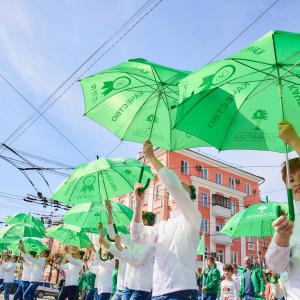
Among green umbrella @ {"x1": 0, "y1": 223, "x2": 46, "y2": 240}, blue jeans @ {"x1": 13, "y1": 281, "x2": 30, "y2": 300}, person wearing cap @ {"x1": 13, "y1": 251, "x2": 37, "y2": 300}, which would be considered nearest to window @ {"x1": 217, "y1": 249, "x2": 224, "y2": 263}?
green umbrella @ {"x1": 0, "y1": 223, "x2": 46, "y2": 240}

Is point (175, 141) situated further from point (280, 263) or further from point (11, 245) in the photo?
point (11, 245)

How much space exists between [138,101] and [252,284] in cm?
720

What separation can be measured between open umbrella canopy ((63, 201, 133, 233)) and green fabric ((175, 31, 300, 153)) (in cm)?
544

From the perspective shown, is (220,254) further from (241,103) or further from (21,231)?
(241,103)

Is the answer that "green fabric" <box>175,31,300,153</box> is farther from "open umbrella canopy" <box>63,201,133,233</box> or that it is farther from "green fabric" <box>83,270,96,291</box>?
"green fabric" <box>83,270,96,291</box>

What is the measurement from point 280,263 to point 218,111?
2.14 metres

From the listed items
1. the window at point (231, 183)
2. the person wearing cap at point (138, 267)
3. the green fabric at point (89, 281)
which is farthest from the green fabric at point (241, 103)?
the window at point (231, 183)

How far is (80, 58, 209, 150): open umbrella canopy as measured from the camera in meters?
5.02

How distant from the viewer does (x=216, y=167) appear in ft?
138

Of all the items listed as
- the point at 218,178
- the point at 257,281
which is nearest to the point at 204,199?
the point at 218,178

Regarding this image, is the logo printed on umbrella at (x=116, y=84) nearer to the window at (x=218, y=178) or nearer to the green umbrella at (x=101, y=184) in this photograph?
the green umbrella at (x=101, y=184)

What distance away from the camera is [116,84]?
213 inches

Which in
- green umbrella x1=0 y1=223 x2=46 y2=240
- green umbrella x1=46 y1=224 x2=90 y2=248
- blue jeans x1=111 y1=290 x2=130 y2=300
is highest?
green umbrella x1=0 y1=223 x2=46 y2=240

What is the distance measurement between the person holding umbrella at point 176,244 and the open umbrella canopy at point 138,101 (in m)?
1.22
